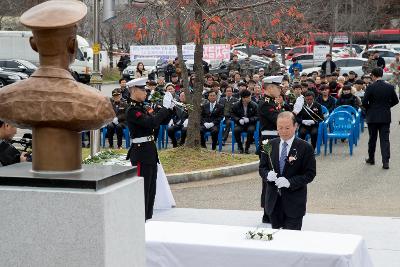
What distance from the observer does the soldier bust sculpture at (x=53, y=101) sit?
5012 millimetres

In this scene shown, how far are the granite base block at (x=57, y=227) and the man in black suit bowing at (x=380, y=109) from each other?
1057cm

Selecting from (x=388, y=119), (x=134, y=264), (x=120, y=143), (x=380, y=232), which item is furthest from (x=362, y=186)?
(x=134, y=264)

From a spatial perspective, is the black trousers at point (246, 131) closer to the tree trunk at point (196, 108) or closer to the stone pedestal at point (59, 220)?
the tree trunk at point (196, 108)

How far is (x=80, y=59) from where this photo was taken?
139ft

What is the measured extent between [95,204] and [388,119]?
10863 millimetres

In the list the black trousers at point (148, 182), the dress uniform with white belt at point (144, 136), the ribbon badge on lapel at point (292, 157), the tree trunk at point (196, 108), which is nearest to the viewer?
the ribbon badge on lapel at point (292, 157)

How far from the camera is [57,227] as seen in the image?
480 centimetres

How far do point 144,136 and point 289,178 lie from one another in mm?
2717

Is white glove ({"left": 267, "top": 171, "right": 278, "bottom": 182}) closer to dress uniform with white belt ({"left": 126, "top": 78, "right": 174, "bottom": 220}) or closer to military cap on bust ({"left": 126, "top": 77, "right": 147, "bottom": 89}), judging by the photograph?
dress uniform with white belt ({"left": 126, "top": 78, "right": 174, "bottom": 220})

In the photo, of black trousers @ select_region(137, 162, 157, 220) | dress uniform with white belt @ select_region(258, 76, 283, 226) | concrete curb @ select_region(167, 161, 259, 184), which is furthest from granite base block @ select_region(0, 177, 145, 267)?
concrete curb @ select_region(167, 161, 259, 184)

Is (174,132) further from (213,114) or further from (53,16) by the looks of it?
(53,16)

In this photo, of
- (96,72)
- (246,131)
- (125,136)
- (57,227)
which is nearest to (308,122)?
(246,131)

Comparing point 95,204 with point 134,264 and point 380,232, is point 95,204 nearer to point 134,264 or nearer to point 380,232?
point 134,264

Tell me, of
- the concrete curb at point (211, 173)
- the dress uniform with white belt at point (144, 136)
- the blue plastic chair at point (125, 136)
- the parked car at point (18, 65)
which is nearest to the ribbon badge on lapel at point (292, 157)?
the dress uniform with white belt at point (144, 136)
